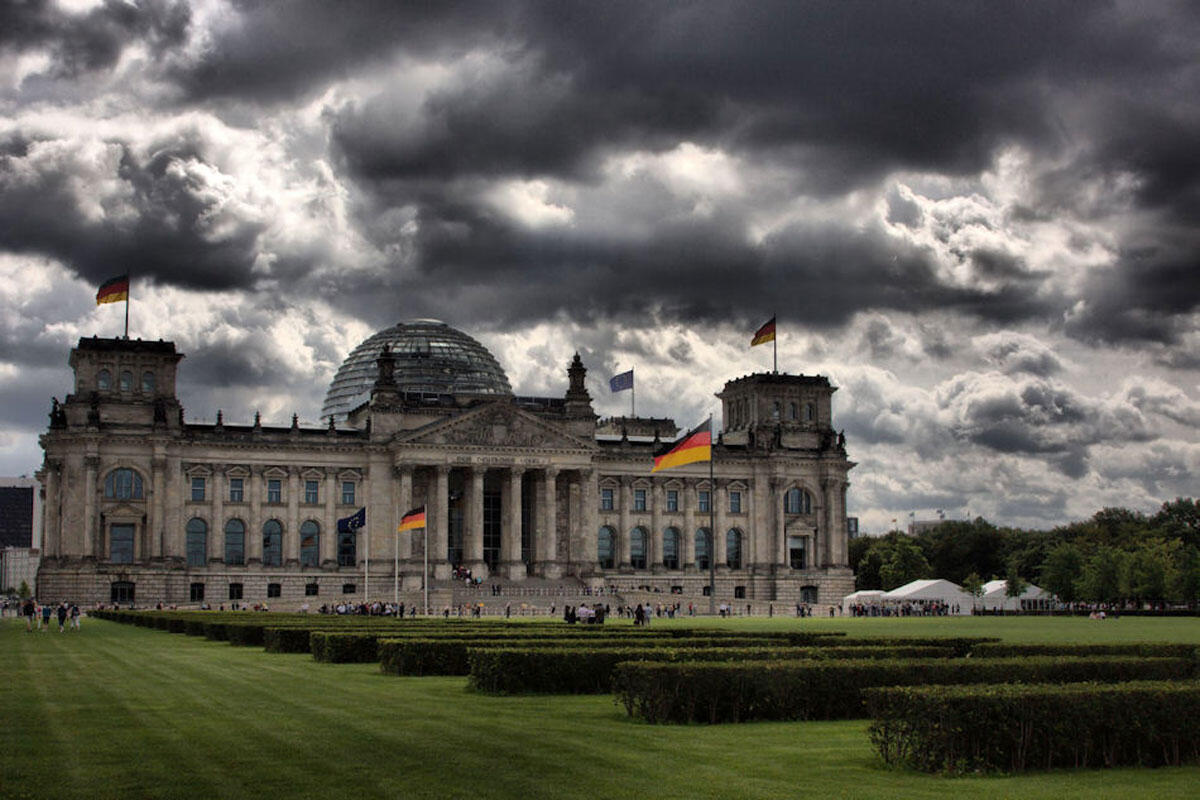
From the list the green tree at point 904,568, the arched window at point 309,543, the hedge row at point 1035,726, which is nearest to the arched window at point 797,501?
→ the green tree at point 904,568

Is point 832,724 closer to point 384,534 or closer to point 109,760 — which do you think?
point 109,760

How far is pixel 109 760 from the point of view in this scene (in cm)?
2330

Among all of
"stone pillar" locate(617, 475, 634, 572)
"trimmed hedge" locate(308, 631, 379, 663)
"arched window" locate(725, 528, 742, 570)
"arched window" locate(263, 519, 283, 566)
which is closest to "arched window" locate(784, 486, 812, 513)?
"arched window" locate(725, 528, 742, 570)

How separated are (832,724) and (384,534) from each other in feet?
337

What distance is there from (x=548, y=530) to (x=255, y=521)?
90.0 feet

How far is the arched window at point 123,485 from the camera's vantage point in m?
121

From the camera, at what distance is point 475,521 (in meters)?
129

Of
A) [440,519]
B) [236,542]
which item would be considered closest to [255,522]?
[236,542]

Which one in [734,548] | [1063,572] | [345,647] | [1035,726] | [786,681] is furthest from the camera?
[1063,572]

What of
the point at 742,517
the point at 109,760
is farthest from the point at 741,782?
the point at 742,517

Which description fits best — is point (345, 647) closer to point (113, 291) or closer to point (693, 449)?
point (693, 449)

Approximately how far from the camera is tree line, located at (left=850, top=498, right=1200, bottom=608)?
140500mm

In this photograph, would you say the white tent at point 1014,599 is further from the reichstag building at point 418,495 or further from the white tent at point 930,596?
the reichstag building at point 418,495

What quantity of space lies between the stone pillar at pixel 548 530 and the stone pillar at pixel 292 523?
22916mm
